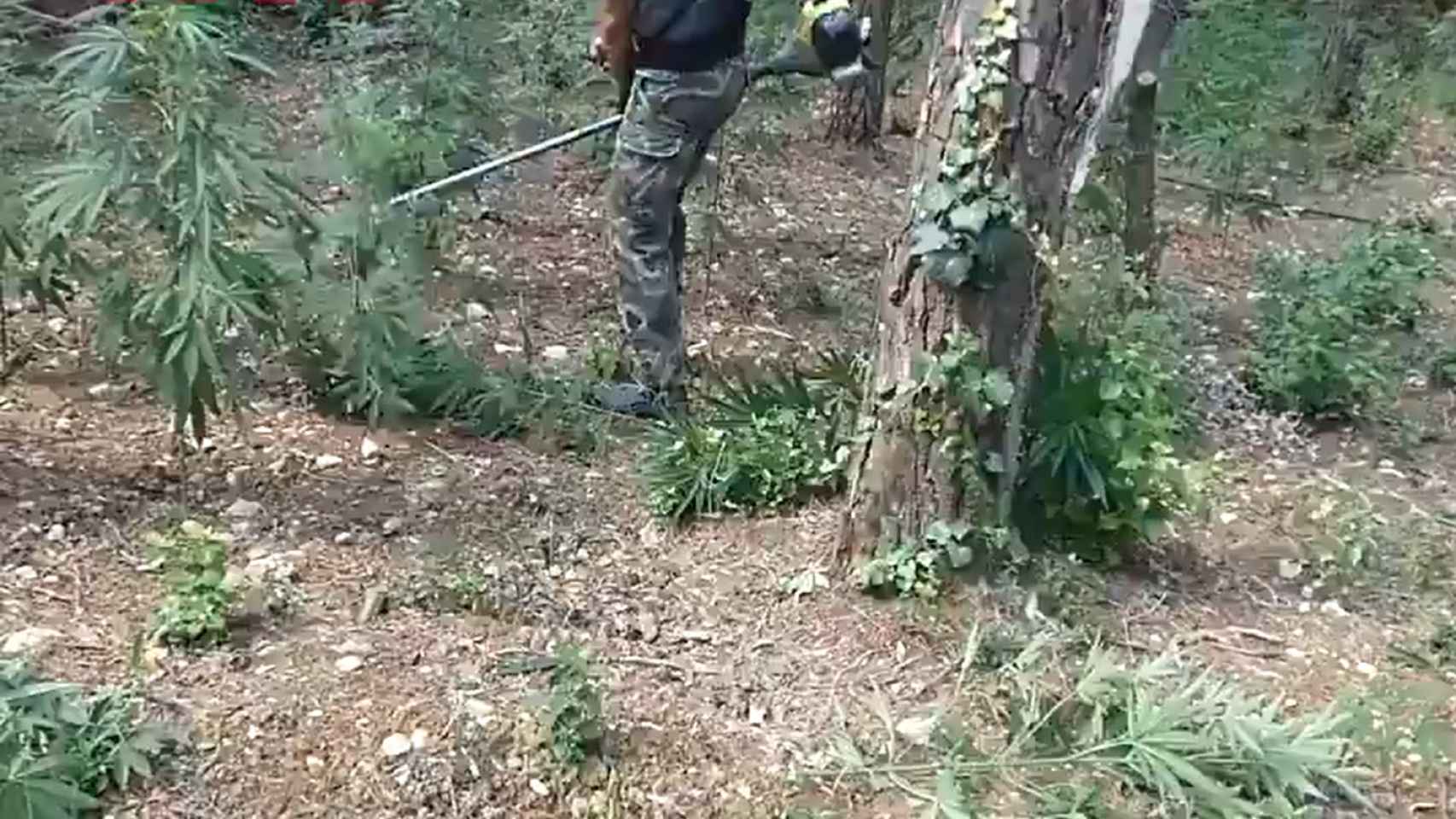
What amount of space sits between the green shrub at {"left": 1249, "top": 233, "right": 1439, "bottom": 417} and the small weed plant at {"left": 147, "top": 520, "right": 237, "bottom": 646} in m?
3.69

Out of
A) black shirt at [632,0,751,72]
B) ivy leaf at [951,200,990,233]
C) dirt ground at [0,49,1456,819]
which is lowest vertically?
dirt ground at [0,49,1456,819]

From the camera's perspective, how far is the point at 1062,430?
4098 millimetres

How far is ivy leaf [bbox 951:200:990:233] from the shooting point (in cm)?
374

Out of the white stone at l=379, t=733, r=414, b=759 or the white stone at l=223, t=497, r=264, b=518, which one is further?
the white stone at l=223, t=497, r=264, b=518

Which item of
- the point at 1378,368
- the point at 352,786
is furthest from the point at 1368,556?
the point at 352,786

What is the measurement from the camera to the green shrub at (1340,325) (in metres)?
5.84

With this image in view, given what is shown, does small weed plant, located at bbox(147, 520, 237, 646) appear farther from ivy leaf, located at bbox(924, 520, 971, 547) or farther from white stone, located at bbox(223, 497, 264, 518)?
ivy leaf, located at bbox(924, 520, 971, 547)

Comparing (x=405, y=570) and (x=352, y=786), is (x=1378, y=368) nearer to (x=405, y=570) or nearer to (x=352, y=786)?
(x=405, y=570)

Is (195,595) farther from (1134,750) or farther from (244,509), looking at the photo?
(1134,750)

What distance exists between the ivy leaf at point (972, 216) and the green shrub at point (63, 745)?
6.31 ft

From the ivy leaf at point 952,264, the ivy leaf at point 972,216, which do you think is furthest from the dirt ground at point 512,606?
the ivy leaf at point 972,216

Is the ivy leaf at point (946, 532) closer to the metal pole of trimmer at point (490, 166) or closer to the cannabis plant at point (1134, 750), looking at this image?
the cannabis plant at point (1134, 750)

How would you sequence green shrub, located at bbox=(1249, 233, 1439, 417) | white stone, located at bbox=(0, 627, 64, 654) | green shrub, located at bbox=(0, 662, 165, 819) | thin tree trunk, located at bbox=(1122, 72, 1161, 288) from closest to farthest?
green shrub, located at bbox=(0, 662, 165, 819) < white stone, located at bbox=(0, 627, 64, 654) < green shrub, located at bbox=(1249, 233, 1439, 417) < thin tree trunk, located at bbox=(1122, 72, 1161, 288)

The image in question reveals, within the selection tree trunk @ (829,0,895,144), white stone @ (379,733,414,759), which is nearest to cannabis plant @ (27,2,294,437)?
white stone @ (379,733,414,759)
